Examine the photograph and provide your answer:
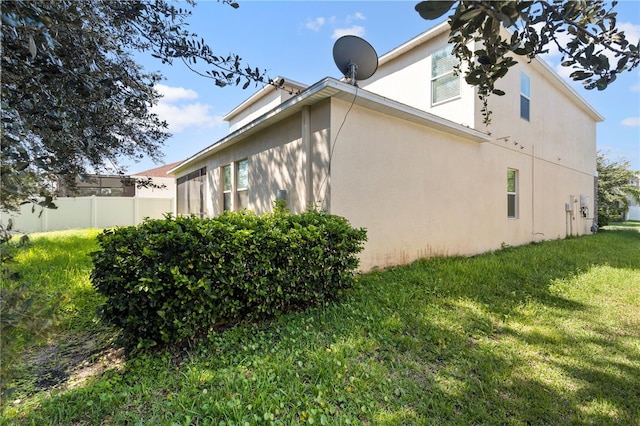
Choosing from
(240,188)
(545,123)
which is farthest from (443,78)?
(240,188)

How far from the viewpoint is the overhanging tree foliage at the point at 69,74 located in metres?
1.48

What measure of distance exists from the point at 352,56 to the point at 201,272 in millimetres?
4267

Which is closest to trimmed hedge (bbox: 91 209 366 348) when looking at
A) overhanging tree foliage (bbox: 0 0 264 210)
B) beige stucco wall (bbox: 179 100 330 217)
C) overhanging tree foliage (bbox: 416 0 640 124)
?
overhanging tree foliage (bbox: 0 0 264 210)

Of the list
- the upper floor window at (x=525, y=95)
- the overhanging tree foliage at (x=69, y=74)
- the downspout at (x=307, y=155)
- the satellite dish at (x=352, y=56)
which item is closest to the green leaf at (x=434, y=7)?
the overhanging tree foliage at (x=69, y=74)

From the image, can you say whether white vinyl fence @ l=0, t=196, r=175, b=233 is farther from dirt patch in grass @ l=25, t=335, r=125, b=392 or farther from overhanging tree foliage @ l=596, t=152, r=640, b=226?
overhanging tree foliage @ l=596, t=152, r=640, b=226

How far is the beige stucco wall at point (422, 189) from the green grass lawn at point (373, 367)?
1.54m

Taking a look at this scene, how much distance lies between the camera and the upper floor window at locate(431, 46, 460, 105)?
7.62 m

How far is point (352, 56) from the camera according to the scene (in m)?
5.15

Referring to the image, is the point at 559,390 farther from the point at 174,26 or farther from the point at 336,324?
the point at 174,26

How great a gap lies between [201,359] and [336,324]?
4.83 ft

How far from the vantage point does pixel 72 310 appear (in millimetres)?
4074

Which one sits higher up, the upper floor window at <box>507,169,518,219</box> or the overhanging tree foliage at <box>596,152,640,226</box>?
the overhanging tree foliage at <box>596,152,640,226</box>

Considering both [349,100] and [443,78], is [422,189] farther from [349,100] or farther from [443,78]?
[443,78]

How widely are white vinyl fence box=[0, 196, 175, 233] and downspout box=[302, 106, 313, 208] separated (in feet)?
37.2
